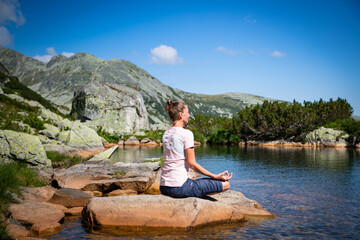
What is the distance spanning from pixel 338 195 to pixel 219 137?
186 feet

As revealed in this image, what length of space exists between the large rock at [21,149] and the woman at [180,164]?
8.46 metres

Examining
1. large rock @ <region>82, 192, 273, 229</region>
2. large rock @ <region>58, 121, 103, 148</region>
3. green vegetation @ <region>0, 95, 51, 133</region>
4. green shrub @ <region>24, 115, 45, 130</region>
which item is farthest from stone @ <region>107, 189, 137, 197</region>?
green shrub @ <region>24, 115, 45, 130</region>

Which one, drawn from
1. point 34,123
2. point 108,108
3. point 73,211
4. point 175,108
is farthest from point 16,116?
point 108,108

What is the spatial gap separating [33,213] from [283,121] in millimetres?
59393

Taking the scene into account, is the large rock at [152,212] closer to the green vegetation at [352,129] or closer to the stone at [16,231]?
the stone at [16,231]

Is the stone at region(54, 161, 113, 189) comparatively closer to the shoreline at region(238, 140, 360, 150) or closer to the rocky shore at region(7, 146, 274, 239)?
the rocky shore at region(7, 146, 274, 239)

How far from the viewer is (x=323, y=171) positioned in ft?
67.1

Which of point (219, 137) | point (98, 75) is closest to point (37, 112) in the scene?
point (219, 137)

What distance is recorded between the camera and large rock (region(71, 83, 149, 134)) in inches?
2349

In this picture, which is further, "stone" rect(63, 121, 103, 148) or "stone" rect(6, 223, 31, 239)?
"stone" rect(63, 121, 103, 148)

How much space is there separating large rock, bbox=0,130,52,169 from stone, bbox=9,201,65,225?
213 inches

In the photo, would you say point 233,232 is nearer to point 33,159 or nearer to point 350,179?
point 33,159

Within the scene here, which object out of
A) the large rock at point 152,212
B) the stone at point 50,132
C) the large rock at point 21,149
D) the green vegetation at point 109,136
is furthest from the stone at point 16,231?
the green vegetation at point 109,136

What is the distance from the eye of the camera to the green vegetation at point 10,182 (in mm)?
7167
